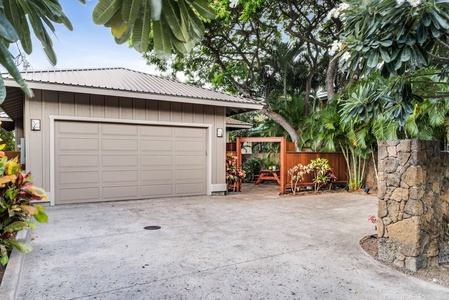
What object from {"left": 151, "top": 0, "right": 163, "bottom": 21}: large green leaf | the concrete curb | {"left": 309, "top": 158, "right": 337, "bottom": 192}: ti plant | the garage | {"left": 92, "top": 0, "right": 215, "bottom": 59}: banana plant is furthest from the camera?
{"left": 309, "top": 158, "right": 337, "bottom": 192}: ti plant

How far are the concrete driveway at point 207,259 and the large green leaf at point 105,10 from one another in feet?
7.50

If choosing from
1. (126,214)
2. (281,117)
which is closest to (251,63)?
(281,117)

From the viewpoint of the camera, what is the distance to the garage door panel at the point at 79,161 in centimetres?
688

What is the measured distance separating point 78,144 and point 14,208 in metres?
4.11

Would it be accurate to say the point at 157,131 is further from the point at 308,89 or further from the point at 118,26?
the point at 308,89

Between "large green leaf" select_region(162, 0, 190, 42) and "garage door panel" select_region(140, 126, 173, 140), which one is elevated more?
"large green leaf" select_region(162, 0, 190, 42)

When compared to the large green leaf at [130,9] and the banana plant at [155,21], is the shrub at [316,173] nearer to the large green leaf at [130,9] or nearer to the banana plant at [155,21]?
the banana plant at [155,21]

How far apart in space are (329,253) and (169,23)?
3.43 meters

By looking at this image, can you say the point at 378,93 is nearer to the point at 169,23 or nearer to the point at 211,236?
the point at 169,23

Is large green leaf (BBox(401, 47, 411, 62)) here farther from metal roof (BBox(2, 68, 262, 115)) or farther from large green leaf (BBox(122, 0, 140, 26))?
metal roof (BBox(2, 68, 262, 115))

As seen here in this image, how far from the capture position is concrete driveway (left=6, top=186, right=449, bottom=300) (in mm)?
2752

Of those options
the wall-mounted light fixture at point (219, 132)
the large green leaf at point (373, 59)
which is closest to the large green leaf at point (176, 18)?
the large green leaf at point (373, 59)

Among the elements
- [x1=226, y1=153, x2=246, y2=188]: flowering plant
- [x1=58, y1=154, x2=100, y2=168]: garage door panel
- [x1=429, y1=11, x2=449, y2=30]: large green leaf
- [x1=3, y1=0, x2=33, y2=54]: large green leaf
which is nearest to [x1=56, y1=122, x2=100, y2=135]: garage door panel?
[x1=58, y1=154, x2=100, y2=168]: garage door panel

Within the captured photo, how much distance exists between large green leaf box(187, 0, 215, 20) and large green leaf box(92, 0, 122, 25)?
1.55ft
